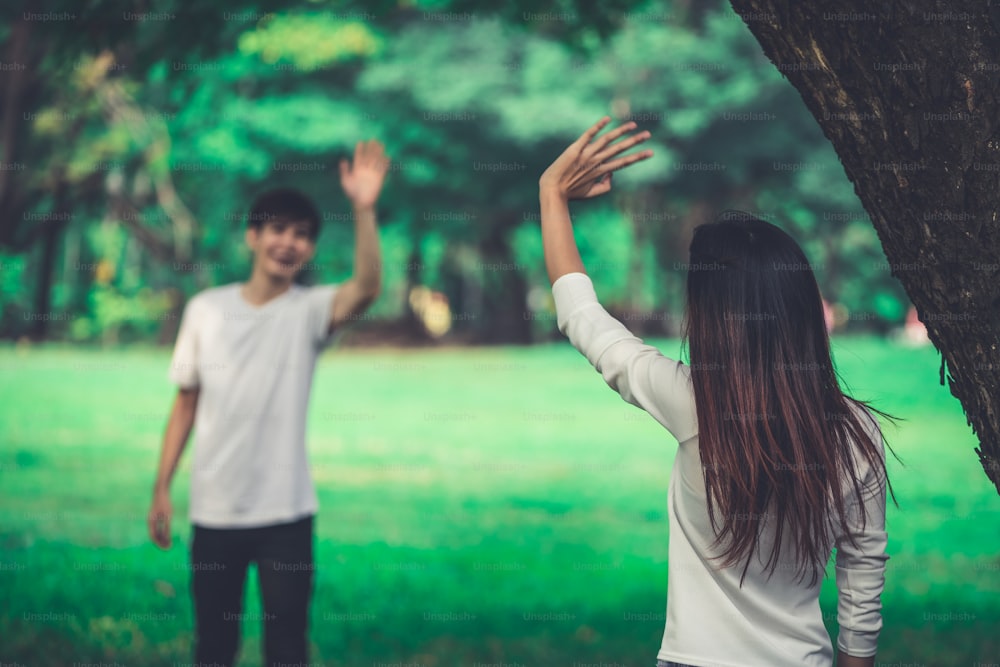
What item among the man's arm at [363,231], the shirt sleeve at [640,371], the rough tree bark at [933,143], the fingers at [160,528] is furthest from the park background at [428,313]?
the shirt sleeve at [640,371]

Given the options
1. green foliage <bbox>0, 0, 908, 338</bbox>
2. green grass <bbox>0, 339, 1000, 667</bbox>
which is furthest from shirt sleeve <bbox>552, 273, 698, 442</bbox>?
green foliage <bbox>0, 0, 908, 338</bbox>

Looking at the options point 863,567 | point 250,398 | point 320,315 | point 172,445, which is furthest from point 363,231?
point 863,567

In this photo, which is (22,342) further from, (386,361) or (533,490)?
(533,490)

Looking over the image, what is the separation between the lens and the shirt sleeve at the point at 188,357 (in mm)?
3797

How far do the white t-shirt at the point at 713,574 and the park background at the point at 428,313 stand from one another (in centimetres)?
328

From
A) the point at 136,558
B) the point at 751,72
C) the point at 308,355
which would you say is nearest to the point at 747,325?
the point at 308,355

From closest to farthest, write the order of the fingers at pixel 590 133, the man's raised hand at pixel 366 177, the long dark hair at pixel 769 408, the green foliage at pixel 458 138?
1. the long dark hair at pixel 769 408
2. the fingers at pixel 590 133
3. the man's raised hand at pixel 366 177
4. the green foliage at pixel 458 138

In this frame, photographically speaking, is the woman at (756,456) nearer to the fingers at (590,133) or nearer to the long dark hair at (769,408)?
the long dark hair at (769,408)

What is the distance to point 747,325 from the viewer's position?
2.06m

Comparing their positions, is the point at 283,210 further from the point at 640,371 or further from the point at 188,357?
the point at 640,371

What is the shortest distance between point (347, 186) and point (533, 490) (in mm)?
8171

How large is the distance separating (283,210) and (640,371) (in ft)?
7.06

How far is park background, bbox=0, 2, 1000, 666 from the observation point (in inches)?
238

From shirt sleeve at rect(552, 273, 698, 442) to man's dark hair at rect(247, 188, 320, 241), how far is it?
Answer: 196cm
